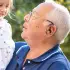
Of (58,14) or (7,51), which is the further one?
(7,51)

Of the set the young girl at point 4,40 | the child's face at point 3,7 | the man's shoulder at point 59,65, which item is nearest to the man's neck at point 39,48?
the man's shoulder at point 59,65

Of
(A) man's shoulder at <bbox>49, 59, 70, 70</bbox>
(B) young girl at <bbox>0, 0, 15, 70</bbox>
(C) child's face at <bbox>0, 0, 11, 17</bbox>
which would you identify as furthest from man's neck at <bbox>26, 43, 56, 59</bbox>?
(C) child's face at <bbox>0, 0, 11, 17</bbox>

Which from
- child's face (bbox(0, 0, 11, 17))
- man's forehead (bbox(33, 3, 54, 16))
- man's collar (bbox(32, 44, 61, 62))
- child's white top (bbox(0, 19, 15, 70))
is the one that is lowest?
child's white top (bbox(0, 19, 15, 70))

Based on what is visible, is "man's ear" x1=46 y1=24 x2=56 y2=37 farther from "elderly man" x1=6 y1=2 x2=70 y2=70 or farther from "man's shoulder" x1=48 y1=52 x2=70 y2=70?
"man's shoulder" x1=48 y1=52 x2=70 y2=70

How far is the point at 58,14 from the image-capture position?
7.06 feet

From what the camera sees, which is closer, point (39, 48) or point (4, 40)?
point (39, 48)

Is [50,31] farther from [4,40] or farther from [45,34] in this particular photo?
[4,40]

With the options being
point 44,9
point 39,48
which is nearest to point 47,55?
point 39,48

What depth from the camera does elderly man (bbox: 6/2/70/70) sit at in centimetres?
216

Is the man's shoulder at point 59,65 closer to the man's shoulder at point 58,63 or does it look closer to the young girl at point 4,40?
the man's shoulder at point 58,63

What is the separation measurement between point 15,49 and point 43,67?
0.36 meters

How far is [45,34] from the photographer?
7.17 feet

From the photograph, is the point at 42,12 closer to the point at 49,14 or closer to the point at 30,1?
the point at 49,14

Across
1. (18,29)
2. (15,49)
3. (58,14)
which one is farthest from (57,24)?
(18,29)
